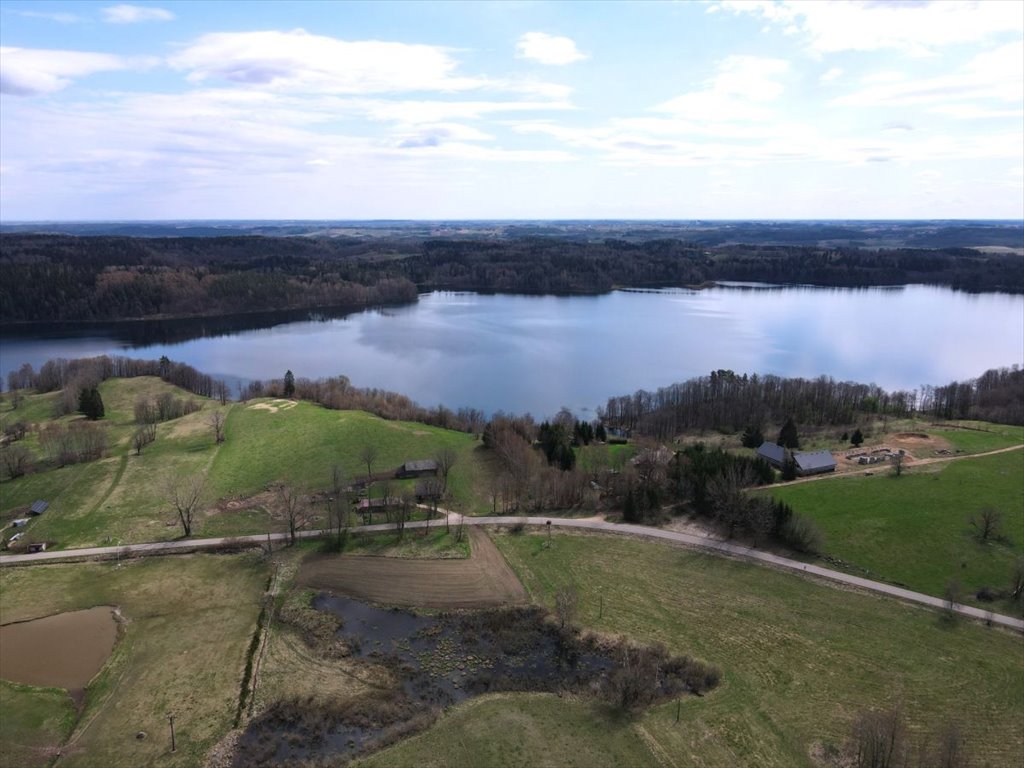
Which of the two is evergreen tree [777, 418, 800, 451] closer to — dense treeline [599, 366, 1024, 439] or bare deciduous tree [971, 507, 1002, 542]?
dense treeline [599, 366, 1024, 439]

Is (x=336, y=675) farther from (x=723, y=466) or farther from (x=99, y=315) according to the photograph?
(x=99, y=315)

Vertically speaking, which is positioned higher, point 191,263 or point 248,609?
point 191,263

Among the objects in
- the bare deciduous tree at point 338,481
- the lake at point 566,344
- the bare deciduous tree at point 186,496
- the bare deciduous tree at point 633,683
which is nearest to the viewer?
the bare deciduous tree at point 633,683

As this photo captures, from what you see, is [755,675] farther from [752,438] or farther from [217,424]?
[217,424]

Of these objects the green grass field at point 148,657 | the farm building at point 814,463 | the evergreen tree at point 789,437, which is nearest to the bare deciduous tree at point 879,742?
the green grass field at point 148,657

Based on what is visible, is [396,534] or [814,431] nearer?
[396,534]

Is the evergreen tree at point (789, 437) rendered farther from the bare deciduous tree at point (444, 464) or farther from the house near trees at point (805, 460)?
the bare deciduous tree at point (444, 464)

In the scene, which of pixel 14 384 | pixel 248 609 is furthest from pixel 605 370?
pixel 14 384

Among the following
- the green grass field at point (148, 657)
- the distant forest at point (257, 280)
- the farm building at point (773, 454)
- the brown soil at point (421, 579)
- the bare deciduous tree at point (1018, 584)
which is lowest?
the green grass field at point (148, 657)
